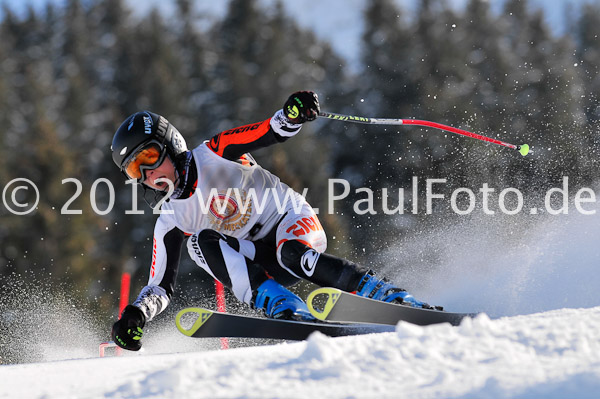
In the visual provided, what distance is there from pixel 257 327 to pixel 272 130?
3.90ft

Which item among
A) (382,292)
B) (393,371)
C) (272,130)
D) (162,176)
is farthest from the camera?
(162,176)

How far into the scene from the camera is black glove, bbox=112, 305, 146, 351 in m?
3.74

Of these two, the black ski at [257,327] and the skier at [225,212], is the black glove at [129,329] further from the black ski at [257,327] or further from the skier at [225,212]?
the black ski at [257,327]

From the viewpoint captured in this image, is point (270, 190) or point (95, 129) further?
point (95, 129)

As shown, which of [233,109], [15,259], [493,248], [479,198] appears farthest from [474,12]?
[493,248]

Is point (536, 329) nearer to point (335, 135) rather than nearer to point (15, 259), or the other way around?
point (15, 259)

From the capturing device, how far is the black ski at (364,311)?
128 inches

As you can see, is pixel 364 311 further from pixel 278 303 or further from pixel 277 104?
pixel 277 104

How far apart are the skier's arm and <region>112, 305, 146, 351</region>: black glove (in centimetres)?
112

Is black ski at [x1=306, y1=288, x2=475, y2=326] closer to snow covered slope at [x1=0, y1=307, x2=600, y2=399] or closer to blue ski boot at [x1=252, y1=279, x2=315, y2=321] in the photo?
blue ski boot at [x1=252, y1=279, x2=315, y2=321]

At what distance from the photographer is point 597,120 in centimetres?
2430

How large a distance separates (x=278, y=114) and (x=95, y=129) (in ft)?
79.0

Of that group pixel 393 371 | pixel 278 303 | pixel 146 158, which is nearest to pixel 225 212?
pixel 146 158

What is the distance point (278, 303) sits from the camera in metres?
3.72
